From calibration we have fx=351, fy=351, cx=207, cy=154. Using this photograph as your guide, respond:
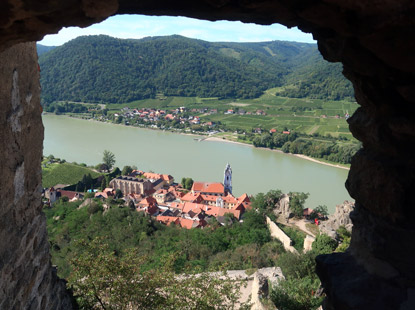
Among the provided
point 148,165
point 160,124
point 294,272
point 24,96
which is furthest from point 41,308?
point 160,124

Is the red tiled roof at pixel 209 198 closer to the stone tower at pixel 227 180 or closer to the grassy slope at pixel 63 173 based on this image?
the stone tower at pixel 227 180

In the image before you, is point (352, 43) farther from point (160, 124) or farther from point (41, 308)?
point (160, 124)

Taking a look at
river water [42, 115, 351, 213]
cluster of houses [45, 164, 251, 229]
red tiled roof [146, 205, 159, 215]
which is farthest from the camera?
river water [42, 115, 351, 213]

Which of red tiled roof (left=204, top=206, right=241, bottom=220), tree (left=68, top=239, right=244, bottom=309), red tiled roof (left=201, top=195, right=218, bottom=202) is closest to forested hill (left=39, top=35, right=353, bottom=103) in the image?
red tiled roof (left=201, top=195, right=218, bottom=202)

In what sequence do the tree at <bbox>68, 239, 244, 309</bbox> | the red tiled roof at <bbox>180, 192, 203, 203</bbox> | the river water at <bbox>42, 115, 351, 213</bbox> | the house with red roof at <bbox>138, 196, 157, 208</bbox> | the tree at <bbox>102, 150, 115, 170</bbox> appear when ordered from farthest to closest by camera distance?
the tree at <bbox>102, 150, 115, 170</bbox>
the river water at <bbox>42, 115, 351, 213</bbox>
the red tiled roof at <bbox>180, 192, 203, 203</bbox>
the house with red roof at <bbox>138, 196, 157, 208</bbox>
the tree at <bbox>68, 239, 244, 309</bbox>

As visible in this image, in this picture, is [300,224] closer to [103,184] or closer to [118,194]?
[118,194]

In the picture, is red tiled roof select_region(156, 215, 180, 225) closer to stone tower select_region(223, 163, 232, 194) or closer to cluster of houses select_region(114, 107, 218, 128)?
stone tower select_region(223, 163, 232, 194)
